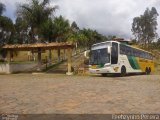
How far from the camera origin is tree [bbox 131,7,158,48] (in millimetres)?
83562

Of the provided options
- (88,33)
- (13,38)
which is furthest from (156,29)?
(13,38)

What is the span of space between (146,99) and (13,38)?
3778 centimetres

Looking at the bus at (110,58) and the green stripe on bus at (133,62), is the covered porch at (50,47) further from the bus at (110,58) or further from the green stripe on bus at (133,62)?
the green stripe on bus at (133,62)

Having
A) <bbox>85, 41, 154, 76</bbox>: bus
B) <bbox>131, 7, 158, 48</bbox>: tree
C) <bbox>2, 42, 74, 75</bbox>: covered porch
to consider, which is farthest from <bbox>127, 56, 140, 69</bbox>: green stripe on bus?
<bbox>131, 7, 158, 48</bbox>: tree

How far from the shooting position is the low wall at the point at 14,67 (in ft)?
125

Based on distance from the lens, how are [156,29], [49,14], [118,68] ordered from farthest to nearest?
[156,29], [49,14], [118,68]

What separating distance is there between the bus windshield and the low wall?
12.8 meters

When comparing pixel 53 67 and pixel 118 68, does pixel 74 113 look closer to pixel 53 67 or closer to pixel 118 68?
pixel 118 68

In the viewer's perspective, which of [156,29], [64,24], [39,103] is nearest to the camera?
[39,103]

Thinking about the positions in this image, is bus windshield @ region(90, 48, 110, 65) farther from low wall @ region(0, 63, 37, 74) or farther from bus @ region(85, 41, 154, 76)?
low wall @ region(0, 63, 37, 74)

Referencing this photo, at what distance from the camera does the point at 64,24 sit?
52312 millimetres

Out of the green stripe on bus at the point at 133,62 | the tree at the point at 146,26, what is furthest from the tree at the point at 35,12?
the tree at the point at 146,26

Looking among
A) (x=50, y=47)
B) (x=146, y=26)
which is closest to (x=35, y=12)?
(x=50, y=47)

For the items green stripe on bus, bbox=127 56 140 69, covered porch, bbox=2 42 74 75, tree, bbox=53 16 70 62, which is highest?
tree, bbox=53 16 70 62
